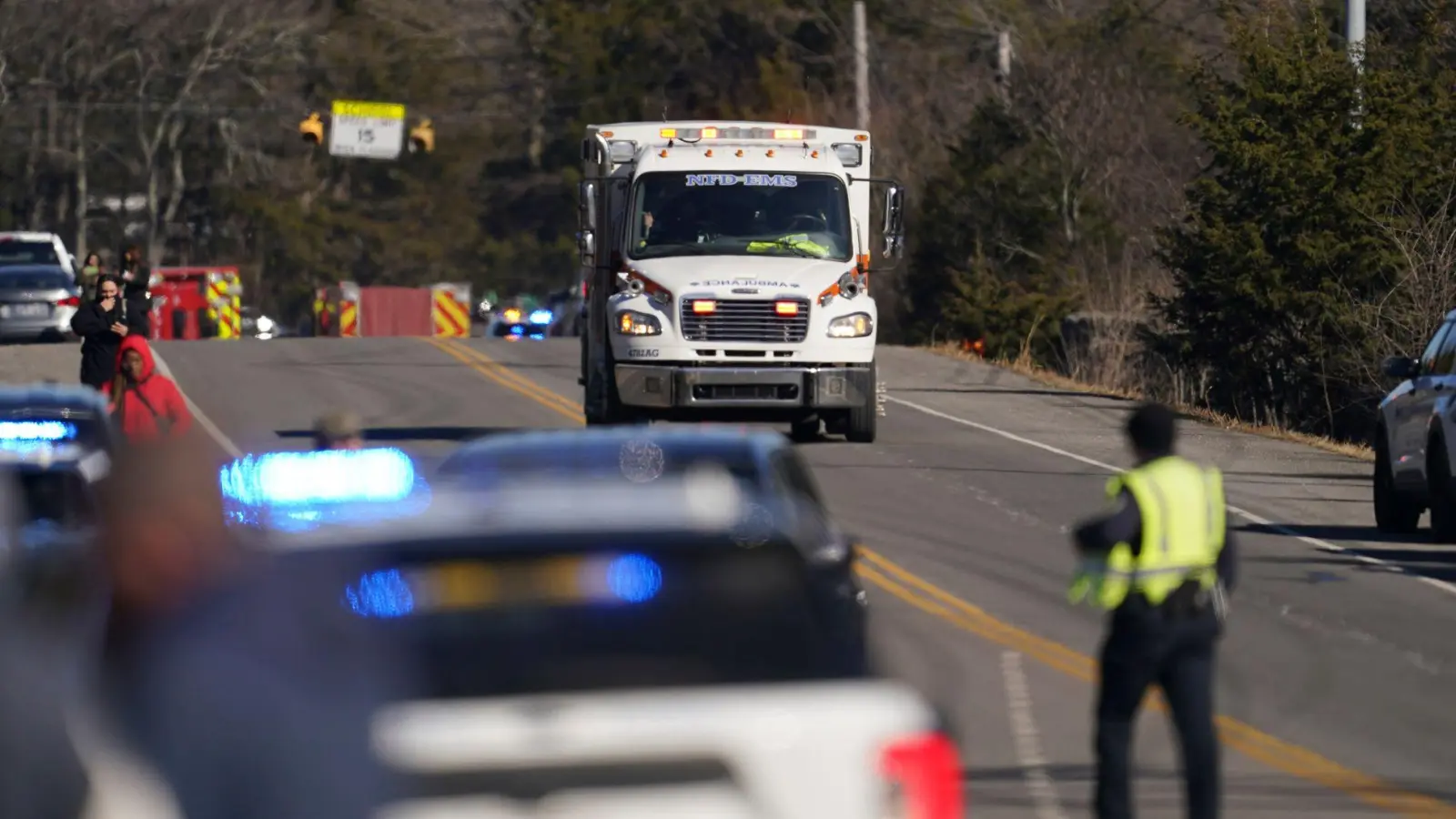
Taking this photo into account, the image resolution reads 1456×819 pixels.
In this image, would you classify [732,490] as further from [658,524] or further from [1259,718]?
[1259,718]

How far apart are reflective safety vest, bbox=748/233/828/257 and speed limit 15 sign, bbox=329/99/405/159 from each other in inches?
2007

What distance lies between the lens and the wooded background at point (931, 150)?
3000 centimetres

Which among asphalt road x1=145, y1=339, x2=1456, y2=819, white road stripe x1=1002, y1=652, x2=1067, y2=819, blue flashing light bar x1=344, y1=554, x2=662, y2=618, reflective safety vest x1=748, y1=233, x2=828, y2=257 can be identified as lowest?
white road stripe x1=1002, y1=652, x2=1067, y2=819

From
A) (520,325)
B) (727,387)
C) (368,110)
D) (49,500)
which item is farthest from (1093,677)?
(368,110)

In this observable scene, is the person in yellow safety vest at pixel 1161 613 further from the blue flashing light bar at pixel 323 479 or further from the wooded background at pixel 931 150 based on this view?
the wooded background at pixel 931 150

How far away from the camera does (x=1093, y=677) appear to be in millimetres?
12414

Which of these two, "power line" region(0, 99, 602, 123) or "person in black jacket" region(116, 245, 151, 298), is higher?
"power line" region(0, 99, 602, 123)

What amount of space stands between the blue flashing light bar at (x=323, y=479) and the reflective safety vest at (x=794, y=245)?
42.0 ft

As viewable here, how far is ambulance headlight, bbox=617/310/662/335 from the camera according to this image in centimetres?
2195

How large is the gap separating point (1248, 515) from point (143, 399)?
8995mm

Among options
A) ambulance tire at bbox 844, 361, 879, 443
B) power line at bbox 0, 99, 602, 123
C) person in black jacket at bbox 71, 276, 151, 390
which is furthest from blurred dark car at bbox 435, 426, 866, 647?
power line at bbox 0, 99, 602, 123

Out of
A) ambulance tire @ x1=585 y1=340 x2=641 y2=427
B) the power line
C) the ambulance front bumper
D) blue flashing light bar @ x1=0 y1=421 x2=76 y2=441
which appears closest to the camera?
blue flashing light bar @ x1=0 y1=421 x2=76 y2=441

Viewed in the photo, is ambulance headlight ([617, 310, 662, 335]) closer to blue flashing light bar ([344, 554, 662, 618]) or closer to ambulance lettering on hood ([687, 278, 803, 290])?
ambulance lettering on hood ([687, 278, 803, 290])

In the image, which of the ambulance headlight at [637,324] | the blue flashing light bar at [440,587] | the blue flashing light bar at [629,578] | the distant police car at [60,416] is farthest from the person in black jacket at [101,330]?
the blue flashing light bar at [629,578]
